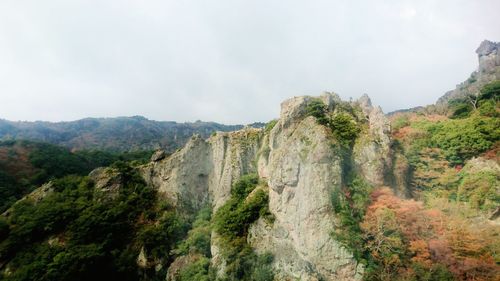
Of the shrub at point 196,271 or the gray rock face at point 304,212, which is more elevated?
the gray rock face at point 304,212

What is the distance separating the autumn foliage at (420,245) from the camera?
63.1 feet

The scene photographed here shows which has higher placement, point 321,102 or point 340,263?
point 321,102

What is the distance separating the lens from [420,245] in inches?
810

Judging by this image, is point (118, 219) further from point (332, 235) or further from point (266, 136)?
point (332, 235)

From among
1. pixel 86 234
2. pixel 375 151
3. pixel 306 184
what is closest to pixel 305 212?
pixel 306 184

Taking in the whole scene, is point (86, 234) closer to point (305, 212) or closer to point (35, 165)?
point (305, 212)

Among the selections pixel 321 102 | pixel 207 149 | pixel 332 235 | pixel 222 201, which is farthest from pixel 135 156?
pixel 332 235

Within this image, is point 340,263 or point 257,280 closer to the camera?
point 340,263

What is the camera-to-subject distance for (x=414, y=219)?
71.6ft

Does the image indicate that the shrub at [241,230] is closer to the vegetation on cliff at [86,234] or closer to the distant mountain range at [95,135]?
the vegetation on cliff at [86,234]

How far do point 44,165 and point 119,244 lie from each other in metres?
36.7

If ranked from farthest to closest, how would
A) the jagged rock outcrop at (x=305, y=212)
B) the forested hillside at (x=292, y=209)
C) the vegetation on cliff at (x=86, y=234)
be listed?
the vegetation on cliff at (x=86, y=234) < the jagged rock outcrop at (x=305, y=212) < the forested hillside at (x=292, y=209)

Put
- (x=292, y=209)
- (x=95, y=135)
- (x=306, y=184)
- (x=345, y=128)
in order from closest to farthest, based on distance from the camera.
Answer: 1. (x=306, y=184)
2. (x=292, y=209)
3. (x=345, y=128)
4. (x=95, y=135)

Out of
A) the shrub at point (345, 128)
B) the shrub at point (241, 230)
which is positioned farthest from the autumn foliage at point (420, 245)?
the shrub at point (241, 230)
